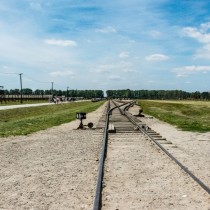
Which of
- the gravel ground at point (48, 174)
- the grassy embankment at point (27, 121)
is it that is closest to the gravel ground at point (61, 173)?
the gravel ground at point (48, 174)

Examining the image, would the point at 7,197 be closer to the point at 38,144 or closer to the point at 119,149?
the point at 119,149

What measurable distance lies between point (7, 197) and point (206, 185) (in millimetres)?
3695

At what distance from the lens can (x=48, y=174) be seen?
785 cm

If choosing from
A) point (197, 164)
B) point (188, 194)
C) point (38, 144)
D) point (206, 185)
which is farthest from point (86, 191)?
point (38, 144)

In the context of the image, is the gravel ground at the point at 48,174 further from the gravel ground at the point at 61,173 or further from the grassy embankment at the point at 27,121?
the grassy embankment at the point at 27,121

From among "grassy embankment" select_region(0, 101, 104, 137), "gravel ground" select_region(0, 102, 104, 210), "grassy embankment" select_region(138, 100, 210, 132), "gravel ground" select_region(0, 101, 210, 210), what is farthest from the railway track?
"grassy embankment" select_region(138, 100, 210, 132)

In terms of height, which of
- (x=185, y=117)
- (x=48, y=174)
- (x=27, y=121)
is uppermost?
(x=48, y=174)

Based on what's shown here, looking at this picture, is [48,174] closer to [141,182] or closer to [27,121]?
[141,182]

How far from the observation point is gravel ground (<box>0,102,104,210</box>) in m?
5.79

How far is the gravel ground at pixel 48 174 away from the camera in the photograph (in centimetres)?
579

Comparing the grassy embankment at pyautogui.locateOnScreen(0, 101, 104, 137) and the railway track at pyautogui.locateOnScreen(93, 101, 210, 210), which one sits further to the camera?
the grassy embankment at pyautogui.locateOnScreen(0, 101, 104, 137)

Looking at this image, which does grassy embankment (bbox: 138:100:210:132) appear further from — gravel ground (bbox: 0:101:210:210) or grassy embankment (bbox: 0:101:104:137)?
grassy embankment (bbox: 0:101:104:137)

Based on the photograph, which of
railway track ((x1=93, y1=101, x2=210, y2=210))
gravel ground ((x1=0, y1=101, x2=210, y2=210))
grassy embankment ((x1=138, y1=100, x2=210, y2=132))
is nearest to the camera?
railway track ((x1=93, y1=101, x2=210, y2=210))

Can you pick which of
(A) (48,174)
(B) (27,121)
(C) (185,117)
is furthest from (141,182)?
(C) (185,117)
